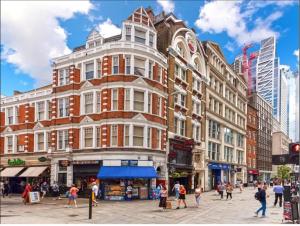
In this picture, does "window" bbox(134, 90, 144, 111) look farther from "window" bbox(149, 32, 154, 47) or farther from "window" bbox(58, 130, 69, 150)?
"window" bbox(58, 130, 69, 150)

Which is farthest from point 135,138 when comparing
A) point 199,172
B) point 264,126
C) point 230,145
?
point 264,126

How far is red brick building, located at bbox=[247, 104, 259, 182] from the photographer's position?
18.2 metres

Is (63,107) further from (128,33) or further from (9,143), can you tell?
(128,33)

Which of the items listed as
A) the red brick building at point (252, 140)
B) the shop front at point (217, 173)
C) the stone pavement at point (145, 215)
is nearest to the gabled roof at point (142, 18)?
the red brick building at point (252, 140)

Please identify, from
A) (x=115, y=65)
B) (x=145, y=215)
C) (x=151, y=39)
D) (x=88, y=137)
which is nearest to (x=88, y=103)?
(x=88, y=137)

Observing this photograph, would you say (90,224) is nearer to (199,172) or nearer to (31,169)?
(31,169)

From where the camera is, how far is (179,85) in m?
31.5

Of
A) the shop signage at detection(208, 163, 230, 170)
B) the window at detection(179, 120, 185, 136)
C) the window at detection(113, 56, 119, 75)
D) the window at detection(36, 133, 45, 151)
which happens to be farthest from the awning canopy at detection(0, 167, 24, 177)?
the shop signage at detection(208, 163, 230, 170)

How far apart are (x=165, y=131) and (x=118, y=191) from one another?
5.54 metres

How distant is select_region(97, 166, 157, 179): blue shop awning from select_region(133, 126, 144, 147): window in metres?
1.53

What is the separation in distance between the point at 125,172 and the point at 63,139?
6.04 m

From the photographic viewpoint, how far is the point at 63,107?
30.0 meters

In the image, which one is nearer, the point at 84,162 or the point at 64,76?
the point at 84,162

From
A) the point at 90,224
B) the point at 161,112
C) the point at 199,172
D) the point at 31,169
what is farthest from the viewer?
the point at 199,172
